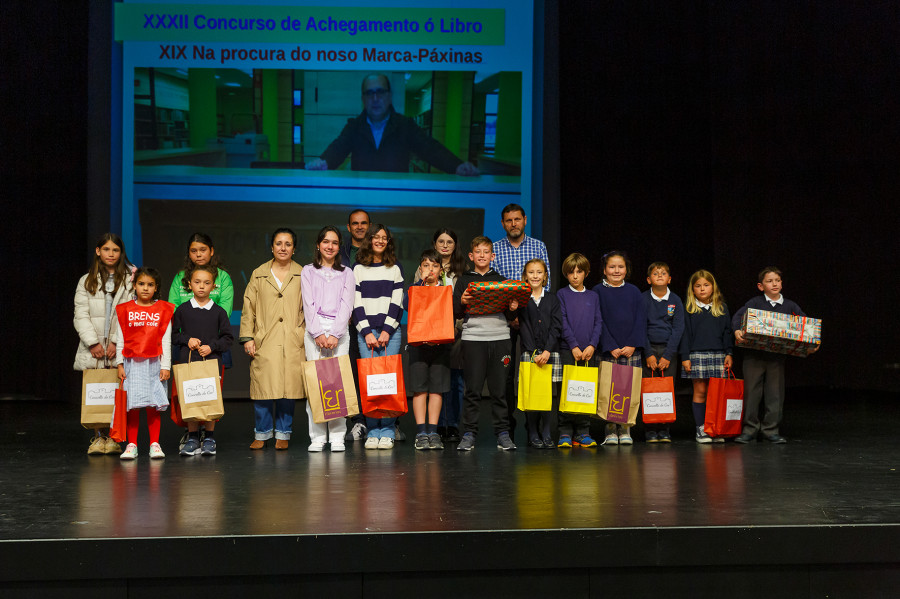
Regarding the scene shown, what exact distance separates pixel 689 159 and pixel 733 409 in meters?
4.03

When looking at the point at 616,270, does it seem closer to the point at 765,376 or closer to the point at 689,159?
the point at 765,376

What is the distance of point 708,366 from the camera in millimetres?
5020

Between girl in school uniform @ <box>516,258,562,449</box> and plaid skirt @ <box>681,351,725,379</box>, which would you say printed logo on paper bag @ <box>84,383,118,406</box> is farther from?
plaid skirt @ <box>681,351,725,379</box>

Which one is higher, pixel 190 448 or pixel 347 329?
pixel 347 329

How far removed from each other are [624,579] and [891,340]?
687 cm

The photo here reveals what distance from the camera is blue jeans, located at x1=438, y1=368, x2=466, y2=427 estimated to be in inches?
196

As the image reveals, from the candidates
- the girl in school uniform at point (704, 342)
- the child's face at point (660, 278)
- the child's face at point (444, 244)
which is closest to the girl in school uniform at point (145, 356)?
the child's face at point (444, 244)

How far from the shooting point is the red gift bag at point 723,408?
4.82m

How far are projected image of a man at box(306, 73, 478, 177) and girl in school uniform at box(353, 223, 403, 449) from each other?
2611 millimetres

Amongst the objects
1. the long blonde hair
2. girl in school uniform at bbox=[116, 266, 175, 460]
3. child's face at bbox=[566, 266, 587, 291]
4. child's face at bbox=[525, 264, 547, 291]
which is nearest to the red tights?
girl in school uniform at bbox=[116, 266, 175, 460]

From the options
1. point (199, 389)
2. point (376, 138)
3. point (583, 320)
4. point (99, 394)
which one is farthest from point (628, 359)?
point (376, 138)

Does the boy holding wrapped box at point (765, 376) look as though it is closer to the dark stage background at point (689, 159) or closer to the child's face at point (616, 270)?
the child's face at point (616, 270)

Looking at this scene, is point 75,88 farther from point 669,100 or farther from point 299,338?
point 669,100

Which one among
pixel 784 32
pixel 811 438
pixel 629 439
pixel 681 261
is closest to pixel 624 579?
pixel 629 439
